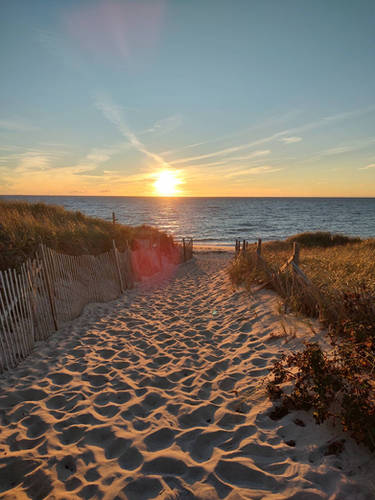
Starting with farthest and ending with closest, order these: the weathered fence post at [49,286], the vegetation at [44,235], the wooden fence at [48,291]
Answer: the vegetation at [44,235], the weathered fence post at [49,286], the wooden fence at [48,291]

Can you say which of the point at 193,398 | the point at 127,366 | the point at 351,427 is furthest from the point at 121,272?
the point at 351,427

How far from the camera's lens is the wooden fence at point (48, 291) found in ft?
14.6

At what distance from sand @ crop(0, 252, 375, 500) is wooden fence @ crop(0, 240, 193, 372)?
39 cm

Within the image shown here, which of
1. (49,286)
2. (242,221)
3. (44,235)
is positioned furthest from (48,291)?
(242,221)

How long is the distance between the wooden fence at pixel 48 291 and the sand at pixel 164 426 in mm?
388

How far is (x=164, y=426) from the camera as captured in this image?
2953 millimetres

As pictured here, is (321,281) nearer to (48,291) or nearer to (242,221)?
(48,291)

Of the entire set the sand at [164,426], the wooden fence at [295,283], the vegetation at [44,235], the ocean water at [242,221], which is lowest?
the ocean water at [242,221]

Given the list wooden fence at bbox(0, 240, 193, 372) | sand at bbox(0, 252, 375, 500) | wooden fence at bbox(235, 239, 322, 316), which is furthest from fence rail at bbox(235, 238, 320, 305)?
wooden fence at bbox(0, 240, 193, 372)

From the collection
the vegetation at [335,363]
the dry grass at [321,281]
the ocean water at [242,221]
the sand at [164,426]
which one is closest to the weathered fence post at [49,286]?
→ the sand at [164,426]

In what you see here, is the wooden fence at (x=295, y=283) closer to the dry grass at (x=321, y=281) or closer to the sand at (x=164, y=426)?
the dry grass at (x=321, y=281)

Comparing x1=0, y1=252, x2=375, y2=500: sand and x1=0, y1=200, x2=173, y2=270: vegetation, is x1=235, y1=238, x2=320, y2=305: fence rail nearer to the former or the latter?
x1=0, y1=252, x2=375, y2=500: sand

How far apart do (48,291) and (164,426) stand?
153 inches

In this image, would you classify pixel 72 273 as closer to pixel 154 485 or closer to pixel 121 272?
pixel 121 272
